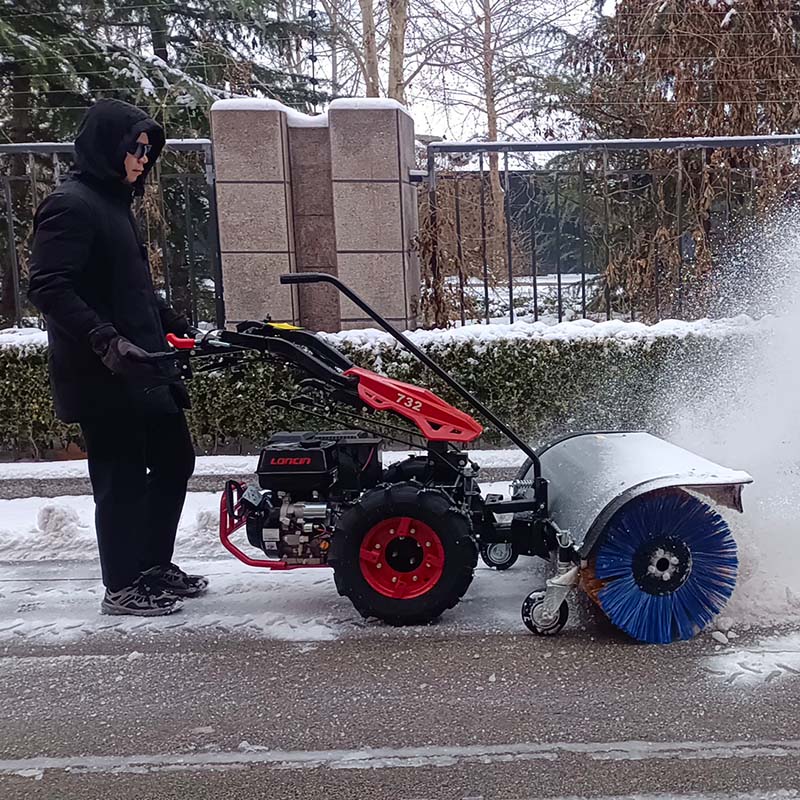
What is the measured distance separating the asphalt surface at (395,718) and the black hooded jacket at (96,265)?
110 cm

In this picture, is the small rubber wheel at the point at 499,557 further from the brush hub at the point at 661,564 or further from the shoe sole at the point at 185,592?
the shoe sole at the point at 185,592

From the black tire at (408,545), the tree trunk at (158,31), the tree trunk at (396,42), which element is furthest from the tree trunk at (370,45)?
the black tire at (408,545)

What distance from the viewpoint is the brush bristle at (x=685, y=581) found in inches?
135

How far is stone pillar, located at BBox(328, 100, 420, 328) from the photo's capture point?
256 inches

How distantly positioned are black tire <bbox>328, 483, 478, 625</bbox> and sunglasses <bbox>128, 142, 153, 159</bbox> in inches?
74.3

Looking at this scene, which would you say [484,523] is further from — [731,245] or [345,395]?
[731,245]

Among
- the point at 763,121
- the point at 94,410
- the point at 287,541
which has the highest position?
the point at 763,121

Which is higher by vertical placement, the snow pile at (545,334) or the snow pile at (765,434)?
the snow pile at (545,334)

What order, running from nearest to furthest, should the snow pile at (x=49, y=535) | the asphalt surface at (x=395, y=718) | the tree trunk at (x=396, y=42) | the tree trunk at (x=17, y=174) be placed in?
the asphalt surface at (x=395, y=718)
the snow pile at (x=49, y=535)
the tree trunk at (x=17, y=174)
the tree trunk at (x=396, y=42)

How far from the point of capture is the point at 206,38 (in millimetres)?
13250

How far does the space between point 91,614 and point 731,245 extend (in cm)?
702

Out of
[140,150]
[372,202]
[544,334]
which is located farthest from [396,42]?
[140,150]

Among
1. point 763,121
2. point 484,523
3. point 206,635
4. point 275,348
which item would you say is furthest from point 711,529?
point 763,121

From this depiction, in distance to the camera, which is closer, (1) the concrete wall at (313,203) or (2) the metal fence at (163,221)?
(1) the concrete wall at (313,203)
